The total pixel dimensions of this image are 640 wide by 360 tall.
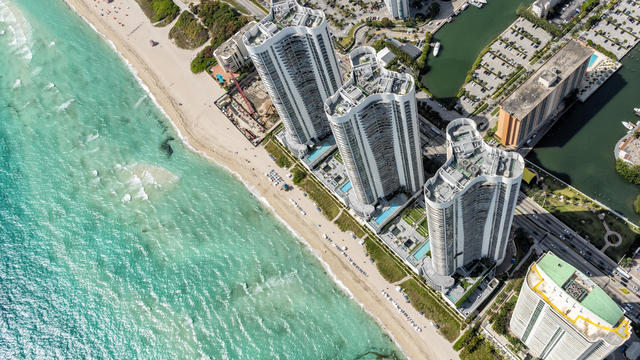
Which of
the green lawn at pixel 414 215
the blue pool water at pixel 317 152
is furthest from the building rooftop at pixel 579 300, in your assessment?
the blue pool water at pixel 317 152

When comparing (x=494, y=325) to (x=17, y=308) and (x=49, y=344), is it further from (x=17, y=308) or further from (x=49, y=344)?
(x=17, y=308)

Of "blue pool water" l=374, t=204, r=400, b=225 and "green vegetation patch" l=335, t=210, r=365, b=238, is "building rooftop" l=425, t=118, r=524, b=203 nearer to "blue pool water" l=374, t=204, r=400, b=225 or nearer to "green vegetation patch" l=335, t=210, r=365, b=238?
"blue pool water" l=374, t=204, r=400, b=225

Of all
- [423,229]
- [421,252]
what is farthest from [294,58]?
[421,252]

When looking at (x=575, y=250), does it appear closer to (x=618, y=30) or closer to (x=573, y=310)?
(x=573, y=310)

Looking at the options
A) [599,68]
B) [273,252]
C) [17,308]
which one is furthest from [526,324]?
[17,308]

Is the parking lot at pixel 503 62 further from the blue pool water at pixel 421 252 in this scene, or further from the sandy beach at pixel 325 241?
the sandy beach at pixel 325 241

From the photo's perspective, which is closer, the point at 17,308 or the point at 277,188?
the point at 17,308
